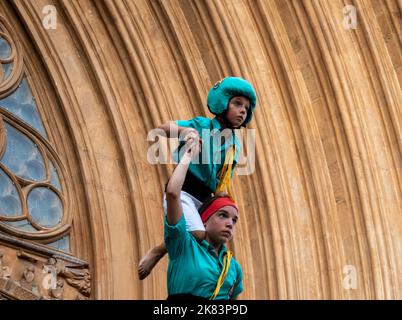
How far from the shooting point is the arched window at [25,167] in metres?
11.1

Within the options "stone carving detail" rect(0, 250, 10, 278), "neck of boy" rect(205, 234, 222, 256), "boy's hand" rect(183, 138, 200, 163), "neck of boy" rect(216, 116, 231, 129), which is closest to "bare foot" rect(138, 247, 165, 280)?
"neck of boy" rect(205, 234, 222, 256)

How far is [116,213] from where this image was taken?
1143 centimetres

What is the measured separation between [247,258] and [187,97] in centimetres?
172

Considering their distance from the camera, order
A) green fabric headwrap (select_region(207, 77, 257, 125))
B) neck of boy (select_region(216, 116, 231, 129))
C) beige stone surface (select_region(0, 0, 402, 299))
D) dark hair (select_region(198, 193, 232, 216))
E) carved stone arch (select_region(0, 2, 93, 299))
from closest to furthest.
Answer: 1. dark hair (select_region(198, 193, 232, 216))
2. green fabric headwrap (select_region(207, 77, 257, 125))
3. neck of boy (select_region(216, 116, 231, 129))
4. carved stone arch (select_region(0, 2, 93, 299))
5. beige stone surface (select_region(0, 0, 402, 299))

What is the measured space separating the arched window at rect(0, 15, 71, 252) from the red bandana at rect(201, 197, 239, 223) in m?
4.09

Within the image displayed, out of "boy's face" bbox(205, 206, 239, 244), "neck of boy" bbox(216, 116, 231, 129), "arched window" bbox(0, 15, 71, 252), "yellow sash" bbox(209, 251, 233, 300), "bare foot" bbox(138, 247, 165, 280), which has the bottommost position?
"yellow sash" bbox(209, 251, 233, 300)

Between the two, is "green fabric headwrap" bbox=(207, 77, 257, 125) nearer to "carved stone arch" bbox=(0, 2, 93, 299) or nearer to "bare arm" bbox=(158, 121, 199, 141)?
"bare arm" bbox=(158, 121, 199, 141)

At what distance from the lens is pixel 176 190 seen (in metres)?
6.69

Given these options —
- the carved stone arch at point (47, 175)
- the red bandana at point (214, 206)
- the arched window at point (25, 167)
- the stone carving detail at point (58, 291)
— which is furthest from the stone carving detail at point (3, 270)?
the red bandana at point (214, 206)

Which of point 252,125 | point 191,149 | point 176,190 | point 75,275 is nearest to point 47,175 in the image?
point 75,275

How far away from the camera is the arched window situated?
36.3ft

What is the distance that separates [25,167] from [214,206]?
4612 millimetres
